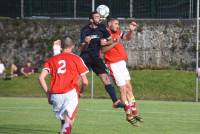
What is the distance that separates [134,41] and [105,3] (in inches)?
83.9

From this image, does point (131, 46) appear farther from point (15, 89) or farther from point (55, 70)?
point (55, 70)

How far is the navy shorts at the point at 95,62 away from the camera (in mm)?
18547

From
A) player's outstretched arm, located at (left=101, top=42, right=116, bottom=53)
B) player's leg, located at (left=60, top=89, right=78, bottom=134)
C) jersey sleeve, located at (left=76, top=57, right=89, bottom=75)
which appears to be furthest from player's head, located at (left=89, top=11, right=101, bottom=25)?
player's leg, located at (left=60, top=89, right=78, bottom=134)

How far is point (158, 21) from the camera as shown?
36938 mm

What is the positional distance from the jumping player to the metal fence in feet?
52.9

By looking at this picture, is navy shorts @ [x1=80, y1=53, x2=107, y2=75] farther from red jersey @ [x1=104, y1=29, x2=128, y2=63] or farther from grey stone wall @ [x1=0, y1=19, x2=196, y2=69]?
grey stone wall @ [x1=0, y1=19, x2=196, y2=69]

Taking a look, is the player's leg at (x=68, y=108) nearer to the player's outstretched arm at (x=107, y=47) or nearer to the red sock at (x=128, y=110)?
the red sock at (x=128, y=110)

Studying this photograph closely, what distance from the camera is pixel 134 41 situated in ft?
121

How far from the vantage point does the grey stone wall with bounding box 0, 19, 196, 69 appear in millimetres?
36344

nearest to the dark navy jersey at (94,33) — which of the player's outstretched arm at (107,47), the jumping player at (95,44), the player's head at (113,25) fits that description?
the jumping player at (95,44)

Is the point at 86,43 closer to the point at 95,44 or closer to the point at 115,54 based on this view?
the point at 95,44

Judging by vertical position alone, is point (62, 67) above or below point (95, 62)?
above

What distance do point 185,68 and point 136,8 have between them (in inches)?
138

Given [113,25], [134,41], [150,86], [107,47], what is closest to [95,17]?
→ [107,47]
